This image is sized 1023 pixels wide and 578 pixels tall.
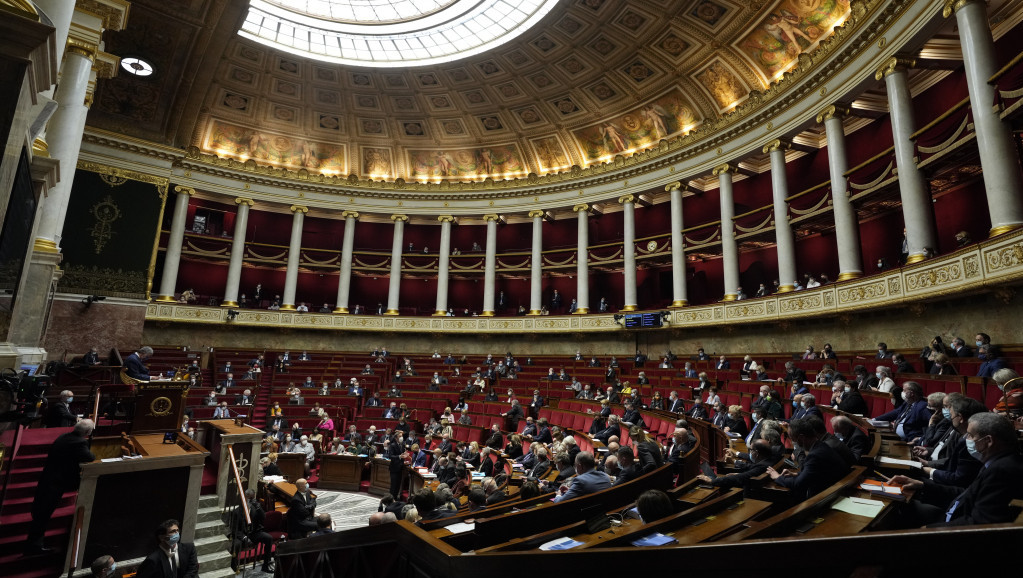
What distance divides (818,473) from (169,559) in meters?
5.75

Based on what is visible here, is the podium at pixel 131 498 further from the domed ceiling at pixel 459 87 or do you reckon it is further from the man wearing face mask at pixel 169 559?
the domed ceiling at pixel 459 87

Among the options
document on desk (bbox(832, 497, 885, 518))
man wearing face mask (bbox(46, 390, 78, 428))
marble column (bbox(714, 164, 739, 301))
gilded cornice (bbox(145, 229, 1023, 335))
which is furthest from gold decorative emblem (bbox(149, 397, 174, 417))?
marble column (bbox(714, 164, 739, 301))

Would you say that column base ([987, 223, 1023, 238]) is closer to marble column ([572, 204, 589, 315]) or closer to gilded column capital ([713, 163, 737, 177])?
gilded column capital ([713, 163, 737, 177])

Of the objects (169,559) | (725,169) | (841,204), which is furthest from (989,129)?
(169,559)

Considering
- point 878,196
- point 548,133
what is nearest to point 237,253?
point 548,133

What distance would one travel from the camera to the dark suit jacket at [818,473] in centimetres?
337

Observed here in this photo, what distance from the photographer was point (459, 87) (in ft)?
72.9

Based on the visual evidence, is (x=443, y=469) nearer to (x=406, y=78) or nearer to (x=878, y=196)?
(x=878, y=196)

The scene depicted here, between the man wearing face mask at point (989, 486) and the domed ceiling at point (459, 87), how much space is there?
1603 cm

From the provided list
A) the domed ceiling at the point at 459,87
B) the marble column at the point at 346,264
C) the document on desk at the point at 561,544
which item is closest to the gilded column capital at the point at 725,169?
the domed ceiling at the point at 459,87

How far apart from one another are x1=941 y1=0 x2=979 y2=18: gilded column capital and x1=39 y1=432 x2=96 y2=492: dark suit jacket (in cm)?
1656

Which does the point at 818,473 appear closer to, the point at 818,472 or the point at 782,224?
the point at 818,472

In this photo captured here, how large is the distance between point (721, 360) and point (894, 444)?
10.1 metres

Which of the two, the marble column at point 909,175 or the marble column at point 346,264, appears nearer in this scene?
the marble column at point 909,175
